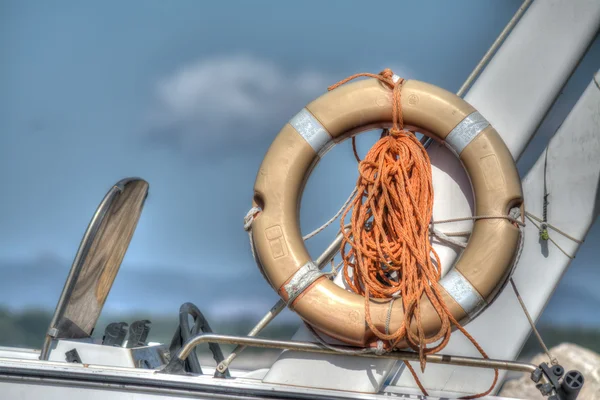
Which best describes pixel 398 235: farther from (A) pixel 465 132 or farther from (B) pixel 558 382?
(B) pixel 558 382

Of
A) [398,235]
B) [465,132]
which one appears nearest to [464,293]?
[398,235]

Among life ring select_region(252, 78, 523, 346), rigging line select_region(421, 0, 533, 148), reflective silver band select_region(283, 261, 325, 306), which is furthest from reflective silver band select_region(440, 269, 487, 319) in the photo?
rigging line select_region(421, 0, 533, 148)

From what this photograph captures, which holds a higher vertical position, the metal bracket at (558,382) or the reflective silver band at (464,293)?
the reflective silver band at (464,293)

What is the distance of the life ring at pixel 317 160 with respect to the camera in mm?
1849

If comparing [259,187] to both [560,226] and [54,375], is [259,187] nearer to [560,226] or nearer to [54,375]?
[54,375]

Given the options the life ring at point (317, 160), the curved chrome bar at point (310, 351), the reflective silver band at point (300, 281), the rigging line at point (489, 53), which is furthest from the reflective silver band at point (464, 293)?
the rigging line at point (489, 53)

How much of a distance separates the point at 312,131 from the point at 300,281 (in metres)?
0.41

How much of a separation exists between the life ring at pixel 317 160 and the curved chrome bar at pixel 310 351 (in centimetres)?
6

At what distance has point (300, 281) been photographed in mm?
1881

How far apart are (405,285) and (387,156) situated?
35 cm

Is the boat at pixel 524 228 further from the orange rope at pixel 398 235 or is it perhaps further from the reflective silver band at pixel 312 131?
the reflective silver band at pixel 312 131

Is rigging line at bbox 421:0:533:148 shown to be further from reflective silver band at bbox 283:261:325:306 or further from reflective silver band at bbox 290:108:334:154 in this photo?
reflective silver band at bbox 283:261:325:306

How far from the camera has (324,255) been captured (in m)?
2.16

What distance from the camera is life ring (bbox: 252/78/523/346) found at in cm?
185
